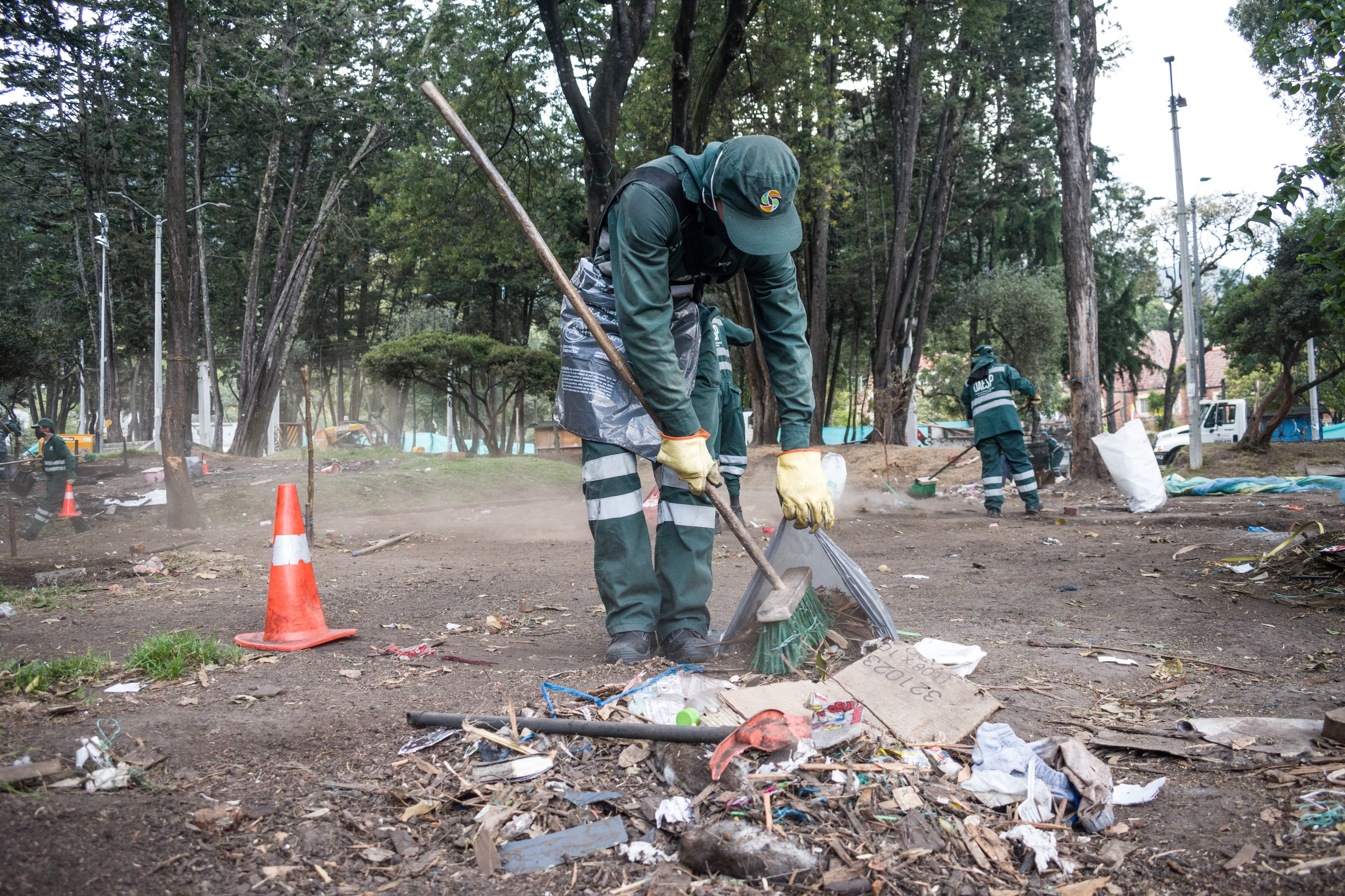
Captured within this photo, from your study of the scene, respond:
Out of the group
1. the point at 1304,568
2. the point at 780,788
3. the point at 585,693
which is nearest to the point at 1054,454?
the point at 1304,568

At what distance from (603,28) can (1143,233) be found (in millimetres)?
23084

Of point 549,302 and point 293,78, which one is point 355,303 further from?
point 293,78

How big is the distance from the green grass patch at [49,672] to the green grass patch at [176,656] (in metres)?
0.11

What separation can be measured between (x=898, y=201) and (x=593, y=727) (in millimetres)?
17224

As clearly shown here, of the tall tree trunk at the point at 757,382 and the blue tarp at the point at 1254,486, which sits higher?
the tall tree trunk at the point at 757,382

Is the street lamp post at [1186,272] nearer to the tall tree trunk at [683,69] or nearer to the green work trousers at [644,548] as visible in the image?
the tall tree trunk at [683,69]

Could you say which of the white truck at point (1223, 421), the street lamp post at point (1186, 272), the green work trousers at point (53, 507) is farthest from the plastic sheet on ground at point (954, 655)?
the white truck at point (1223, 421)

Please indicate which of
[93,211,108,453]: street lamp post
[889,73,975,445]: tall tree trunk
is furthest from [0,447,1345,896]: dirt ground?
[93,211,108,453]: street lamp post

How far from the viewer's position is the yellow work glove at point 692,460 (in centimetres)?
296

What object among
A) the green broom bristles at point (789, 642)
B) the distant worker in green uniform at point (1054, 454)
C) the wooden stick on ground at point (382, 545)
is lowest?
the wooden stick on ground at point (382, 545)

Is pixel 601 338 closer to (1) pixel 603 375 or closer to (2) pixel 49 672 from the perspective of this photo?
(1) pixel 603 375

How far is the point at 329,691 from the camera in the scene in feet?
9.52

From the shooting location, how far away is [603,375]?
3.22 meters

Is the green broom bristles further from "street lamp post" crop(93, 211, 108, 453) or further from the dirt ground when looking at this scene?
"street lamp post" crop(93, 211, 108, 453)
